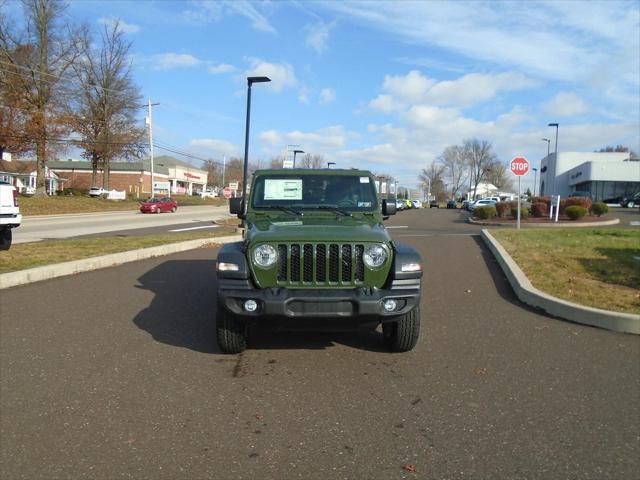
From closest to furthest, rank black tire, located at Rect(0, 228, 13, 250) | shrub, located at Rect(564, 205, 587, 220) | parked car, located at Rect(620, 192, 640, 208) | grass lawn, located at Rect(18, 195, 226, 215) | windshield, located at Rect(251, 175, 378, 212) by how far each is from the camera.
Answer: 1. windshield, located at Rect(251, 175, 378, 212)
2. black tire, located at Rect(0, 228, 13, 250)
3. shrub, located at Rect(564, 205, 587, 220)
4. grass lawn, located at Rect(18, 195, 226, 215)
5. parked car, located at Rect(620, 192, 640, 208)

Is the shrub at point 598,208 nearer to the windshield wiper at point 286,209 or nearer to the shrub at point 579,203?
the shrub at point 579,203

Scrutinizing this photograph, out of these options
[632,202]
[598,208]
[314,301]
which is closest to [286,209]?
[314,301]

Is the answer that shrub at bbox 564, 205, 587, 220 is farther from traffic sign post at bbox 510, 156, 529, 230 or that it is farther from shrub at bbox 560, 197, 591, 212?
traffic sign post at bbox 510, 156, 529, 230

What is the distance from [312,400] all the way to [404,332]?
1.33 meters

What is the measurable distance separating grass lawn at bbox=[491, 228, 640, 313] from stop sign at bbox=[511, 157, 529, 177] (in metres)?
3.21

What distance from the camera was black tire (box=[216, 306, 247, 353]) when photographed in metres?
4.96

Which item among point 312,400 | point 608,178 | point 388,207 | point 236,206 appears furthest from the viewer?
point 608,178

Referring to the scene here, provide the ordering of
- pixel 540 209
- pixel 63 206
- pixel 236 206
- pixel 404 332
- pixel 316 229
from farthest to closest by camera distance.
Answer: pixel 63 206, pixel 540 209, pixel 236 206, pixel 404 332, pixel 316 229

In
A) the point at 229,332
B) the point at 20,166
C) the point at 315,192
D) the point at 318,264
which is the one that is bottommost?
the point at 229,332

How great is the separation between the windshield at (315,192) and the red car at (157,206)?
3827 centimetres

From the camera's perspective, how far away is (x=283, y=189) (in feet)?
20.5

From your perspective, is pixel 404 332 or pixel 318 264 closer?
pixel 318 264

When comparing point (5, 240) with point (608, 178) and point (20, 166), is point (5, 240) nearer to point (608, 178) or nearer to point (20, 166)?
point (608, 178)

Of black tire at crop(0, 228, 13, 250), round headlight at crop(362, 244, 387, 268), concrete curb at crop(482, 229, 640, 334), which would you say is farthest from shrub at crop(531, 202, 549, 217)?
round headlight at crop(362, 244, 387, 268)
